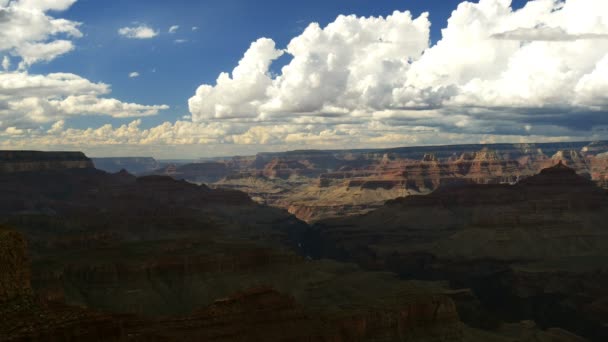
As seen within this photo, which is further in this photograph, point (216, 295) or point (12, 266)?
point (216, 295)

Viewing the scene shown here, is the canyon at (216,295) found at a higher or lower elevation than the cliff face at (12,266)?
lower

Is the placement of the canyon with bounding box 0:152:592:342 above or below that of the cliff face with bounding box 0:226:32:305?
below

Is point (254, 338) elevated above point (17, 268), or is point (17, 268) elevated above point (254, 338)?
point (17, 268)

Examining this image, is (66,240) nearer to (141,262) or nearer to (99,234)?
(99,234)

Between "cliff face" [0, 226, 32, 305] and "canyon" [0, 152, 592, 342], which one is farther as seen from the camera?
"canyon" [0, 152, 592, 342]

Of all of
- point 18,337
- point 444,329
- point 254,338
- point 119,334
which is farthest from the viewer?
point 444,329

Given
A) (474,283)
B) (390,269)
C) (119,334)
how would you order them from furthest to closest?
(390,269) < (474,283) < (119,334)

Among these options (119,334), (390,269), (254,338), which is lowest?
(390,269)

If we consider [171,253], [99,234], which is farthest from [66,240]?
[171,253]

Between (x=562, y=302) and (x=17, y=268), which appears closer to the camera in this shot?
(x=17, y=268)

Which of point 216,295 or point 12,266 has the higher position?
point 12,266

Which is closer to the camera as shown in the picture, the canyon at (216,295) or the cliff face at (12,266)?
the cliff face at (12,266)
